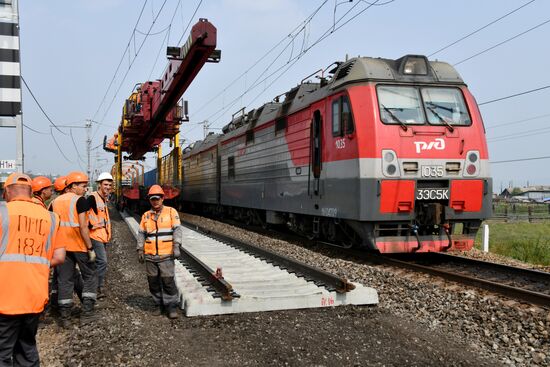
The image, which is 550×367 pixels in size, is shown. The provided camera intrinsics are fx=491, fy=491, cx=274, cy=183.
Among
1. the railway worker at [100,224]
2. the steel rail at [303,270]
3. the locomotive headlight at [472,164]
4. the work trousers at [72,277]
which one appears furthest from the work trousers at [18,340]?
the locomotive headlight at [472,164]

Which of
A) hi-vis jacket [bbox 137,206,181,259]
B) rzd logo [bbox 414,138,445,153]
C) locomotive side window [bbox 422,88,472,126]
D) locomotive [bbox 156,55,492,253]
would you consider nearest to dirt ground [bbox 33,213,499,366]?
hi-vis jacket [bbox 137,206,181,259]

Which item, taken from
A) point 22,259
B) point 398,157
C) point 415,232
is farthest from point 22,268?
point 415,232

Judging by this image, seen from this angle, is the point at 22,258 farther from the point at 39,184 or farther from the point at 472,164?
the point at 472,164

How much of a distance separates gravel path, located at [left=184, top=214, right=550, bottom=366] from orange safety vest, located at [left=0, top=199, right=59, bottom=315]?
3.75 metres

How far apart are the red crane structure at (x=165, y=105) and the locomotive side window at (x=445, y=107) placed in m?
4.60

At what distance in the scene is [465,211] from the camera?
28.7 ft

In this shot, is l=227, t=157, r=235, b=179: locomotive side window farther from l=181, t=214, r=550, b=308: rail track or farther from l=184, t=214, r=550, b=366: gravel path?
l=184, t=214, r=550, b=366: gravel path

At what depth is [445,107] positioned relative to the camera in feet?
29.4

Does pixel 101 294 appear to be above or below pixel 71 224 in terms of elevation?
below

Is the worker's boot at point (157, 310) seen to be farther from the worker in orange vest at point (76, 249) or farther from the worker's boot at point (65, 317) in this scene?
the worker's boot at point (65, 317)

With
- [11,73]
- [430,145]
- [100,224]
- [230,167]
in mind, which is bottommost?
[100,224]

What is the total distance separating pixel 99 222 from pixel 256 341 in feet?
9.36

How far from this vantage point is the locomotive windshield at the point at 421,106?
28.3 feet

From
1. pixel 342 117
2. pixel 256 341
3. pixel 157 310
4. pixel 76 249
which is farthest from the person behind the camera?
pixel 342 117
